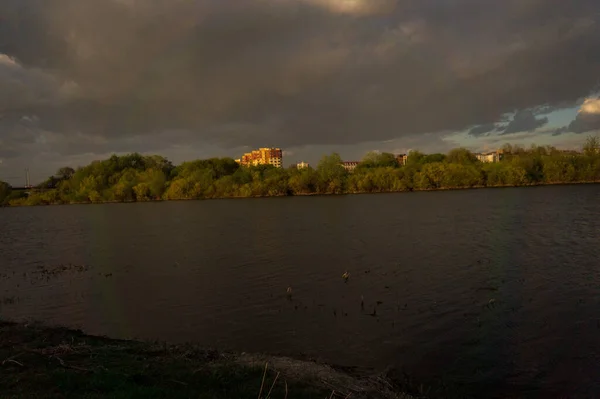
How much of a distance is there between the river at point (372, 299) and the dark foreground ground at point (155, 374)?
2.62m

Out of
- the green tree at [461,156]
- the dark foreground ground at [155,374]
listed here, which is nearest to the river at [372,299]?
the dark foreground ground at [155,374]

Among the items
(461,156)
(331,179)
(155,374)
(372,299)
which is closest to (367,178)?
(331,179)

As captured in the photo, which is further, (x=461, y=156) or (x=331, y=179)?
(x=461, y=156)

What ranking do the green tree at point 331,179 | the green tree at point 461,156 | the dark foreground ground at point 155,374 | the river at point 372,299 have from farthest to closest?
the green tree at point 461,156
the green tree at point 331,179
the river at point 372,299
the dark foreground ground at point 155,374

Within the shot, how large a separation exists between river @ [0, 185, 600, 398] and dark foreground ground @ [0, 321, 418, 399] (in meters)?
2.62

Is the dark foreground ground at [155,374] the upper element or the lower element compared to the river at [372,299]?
upper

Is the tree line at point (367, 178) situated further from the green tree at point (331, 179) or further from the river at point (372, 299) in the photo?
the river at point (372, 299)

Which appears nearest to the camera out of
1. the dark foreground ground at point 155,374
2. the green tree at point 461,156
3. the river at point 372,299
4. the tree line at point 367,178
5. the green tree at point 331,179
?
the dark foreground ground at point 155,374

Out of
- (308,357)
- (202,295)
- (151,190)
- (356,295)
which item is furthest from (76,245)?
(151,190)

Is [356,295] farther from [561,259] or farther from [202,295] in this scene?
[561,259]

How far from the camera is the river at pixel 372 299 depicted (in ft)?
47.4

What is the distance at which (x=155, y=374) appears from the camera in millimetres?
10961

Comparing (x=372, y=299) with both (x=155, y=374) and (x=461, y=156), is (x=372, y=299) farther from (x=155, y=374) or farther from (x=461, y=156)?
(x=461, y=156)

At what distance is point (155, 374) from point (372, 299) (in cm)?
1321
